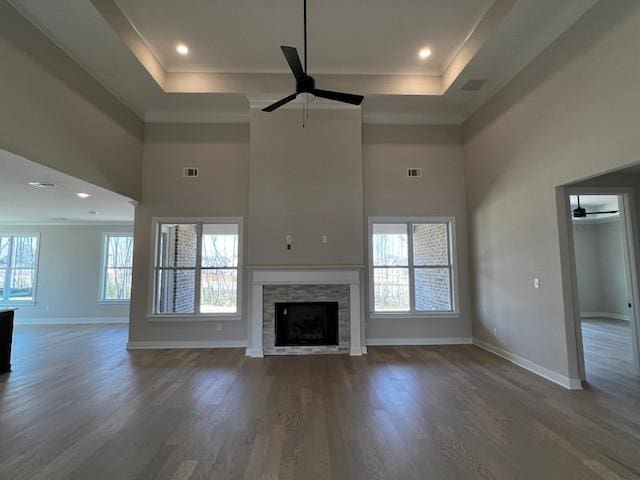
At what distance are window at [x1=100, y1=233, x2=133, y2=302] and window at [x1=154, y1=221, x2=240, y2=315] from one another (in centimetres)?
398

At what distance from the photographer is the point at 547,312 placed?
4.08m

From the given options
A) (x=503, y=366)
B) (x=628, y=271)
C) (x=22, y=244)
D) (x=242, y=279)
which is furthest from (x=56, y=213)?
(x=628, y=271)

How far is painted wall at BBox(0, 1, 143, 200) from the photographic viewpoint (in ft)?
11.0

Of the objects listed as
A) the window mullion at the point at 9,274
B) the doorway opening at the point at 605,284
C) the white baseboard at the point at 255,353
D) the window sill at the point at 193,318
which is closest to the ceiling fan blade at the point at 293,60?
the doorway opening at the point at 605,284

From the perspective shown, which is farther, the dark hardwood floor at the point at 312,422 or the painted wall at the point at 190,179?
the painted wall at the point at 190,179

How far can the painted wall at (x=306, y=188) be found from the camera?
18.0 ft

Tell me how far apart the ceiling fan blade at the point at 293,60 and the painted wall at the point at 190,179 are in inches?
110

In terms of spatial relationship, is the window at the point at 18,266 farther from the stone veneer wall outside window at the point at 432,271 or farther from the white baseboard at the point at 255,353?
the stone veneer wall outside window at the point at 432,271

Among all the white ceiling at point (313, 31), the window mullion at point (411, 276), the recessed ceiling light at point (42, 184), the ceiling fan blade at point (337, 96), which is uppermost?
the white ceiling at point (313, 31)

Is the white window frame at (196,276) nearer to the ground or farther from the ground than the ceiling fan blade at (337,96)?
nearer to the ground

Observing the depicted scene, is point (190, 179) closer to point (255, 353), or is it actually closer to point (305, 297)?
point (305, 297)

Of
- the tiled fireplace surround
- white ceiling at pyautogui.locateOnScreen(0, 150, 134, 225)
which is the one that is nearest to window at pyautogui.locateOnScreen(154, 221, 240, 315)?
the tiled fireplace surround

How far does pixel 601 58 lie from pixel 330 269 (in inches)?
161

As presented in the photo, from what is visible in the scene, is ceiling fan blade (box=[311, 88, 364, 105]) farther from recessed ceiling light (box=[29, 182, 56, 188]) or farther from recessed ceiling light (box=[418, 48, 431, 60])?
recessed ceiling light (box=[29, 182, 56, 188])
